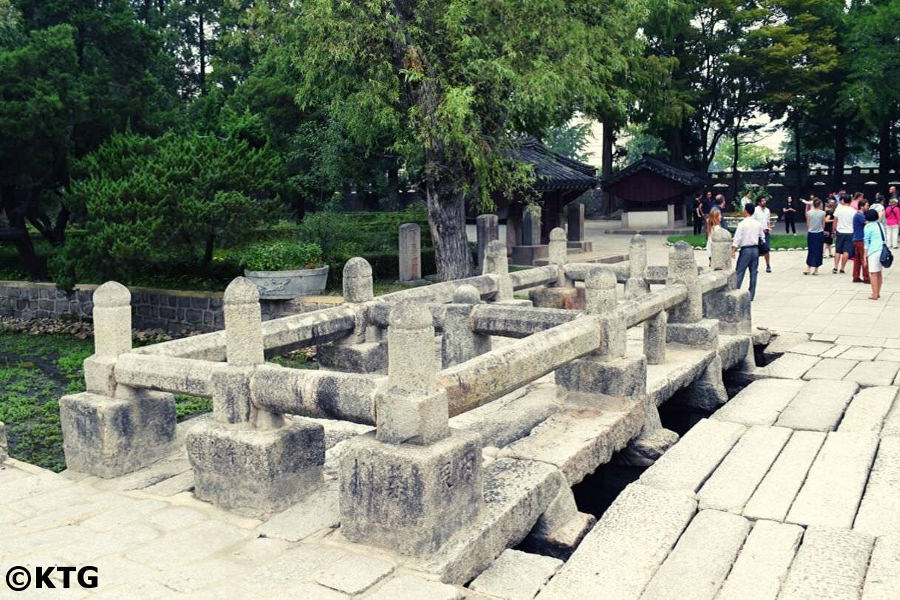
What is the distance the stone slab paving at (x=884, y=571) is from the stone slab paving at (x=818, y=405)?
2495 millimetres

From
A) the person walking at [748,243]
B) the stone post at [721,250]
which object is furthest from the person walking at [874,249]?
the stone post at [721,250]

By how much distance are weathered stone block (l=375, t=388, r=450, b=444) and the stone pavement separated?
105cm

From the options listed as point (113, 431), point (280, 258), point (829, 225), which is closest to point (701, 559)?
point (113, 431)

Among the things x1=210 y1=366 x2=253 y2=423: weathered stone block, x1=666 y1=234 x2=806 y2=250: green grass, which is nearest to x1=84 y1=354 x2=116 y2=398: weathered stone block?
x1=210 y1=366 x2=253 y2=423: weathered stone block

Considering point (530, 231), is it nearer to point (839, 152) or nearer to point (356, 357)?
point (356, 357)

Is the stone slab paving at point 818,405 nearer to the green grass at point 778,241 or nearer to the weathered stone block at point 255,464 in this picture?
the weathered stone block at point 255,464

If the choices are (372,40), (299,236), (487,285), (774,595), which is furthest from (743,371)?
(299,236)

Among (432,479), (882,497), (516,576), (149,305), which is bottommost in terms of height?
(516,576)

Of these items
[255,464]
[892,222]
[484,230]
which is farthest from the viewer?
[892,222]

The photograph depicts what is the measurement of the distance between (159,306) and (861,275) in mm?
14397

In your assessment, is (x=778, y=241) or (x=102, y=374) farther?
(x=778, y=241)

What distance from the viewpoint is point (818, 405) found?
26.2 feet

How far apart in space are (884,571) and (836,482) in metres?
1.47

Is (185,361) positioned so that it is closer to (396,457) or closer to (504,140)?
(396,457)
